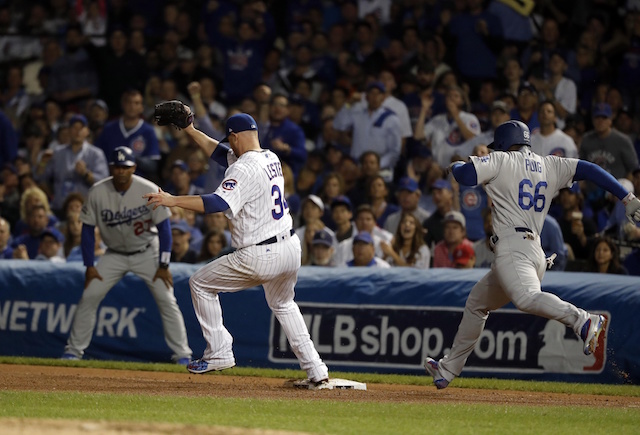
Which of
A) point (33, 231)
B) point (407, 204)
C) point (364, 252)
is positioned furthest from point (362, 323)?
point (33, 231)

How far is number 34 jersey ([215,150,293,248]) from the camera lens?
8.48m

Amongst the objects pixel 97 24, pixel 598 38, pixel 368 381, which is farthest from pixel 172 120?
pixel 97 24

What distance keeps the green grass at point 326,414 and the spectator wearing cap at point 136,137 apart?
6804 mm

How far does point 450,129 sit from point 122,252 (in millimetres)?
4900

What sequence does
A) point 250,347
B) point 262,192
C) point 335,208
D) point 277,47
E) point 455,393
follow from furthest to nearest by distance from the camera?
point 277,47, point 335,208, point 250,347, point 455,393, point 262,192

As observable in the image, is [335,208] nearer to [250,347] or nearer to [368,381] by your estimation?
[250,347]

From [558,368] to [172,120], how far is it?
4.43 meters

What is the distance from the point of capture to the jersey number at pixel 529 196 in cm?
852

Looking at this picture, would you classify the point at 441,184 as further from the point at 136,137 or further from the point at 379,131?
the point at 136,137

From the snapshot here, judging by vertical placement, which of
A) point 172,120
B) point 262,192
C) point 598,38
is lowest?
point 262,192

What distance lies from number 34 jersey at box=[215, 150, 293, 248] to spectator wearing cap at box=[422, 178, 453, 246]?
4.50 meters

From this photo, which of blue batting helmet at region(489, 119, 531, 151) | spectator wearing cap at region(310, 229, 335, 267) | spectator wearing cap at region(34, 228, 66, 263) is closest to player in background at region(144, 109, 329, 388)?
blue batting helmet at region(489, 119, 531, 151)

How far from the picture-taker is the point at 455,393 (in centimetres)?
932

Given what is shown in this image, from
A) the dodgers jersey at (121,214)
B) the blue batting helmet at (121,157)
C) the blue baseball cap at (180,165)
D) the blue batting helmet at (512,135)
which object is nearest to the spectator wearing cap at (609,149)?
the blue batting helmet at (512,135)
